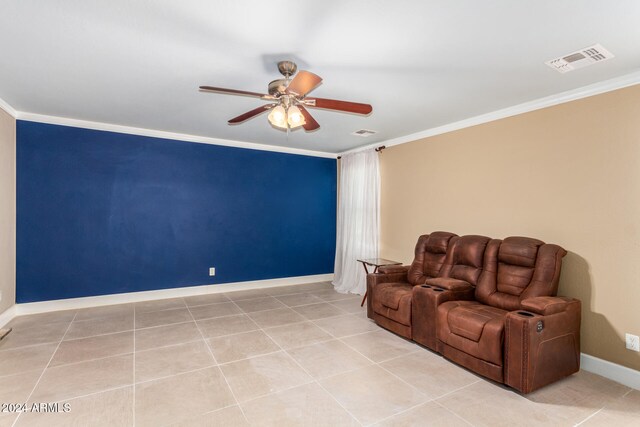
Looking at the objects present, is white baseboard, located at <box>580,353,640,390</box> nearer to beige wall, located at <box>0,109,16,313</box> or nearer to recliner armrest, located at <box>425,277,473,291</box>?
recliner armrest, located at <box>425,277,473,291</box>

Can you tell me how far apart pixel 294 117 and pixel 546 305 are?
2.48 m

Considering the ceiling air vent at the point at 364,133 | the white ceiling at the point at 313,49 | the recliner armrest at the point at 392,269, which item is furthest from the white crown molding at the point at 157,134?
the recliner armrest at the point at 392,269

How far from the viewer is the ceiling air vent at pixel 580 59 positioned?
2.27 metres

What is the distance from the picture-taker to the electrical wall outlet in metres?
2.58

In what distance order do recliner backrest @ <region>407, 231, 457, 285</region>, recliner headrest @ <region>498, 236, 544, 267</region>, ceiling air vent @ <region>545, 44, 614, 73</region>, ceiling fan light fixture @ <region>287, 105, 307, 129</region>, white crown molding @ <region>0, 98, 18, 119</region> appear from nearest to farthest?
ceiling air vent @ <region>545, 44, 614, 73</region> < ceiling fan light fixture @ <region>287, 105, 307, 129</region> < recliner headrest @ <region>498, 236, 544, 267</region> < white crown molding @ <region>0, 98, 18, 119</region> < recliner backrest @ <region>407, 231, 457, 285</region>

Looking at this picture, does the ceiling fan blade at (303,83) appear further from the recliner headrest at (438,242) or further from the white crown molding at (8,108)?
the white crown molding at (8,108)

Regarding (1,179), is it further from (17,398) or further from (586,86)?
(586,86)

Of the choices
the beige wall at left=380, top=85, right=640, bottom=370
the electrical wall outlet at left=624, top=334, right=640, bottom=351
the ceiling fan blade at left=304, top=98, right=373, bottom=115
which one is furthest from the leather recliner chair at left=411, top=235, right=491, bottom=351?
the ceiling fan blade at left=304, top=98, right=373, bottom=115

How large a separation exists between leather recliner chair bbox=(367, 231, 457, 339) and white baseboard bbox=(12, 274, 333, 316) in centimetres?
226

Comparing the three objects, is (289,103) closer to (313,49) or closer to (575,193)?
(313,49)

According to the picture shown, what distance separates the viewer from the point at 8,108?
3.72 m

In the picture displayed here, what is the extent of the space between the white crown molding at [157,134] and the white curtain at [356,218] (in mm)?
871

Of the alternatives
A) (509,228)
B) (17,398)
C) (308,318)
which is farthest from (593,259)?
(17,398)

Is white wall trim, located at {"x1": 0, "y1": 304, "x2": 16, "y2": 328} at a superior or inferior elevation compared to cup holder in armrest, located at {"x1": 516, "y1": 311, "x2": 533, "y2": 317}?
inferior
